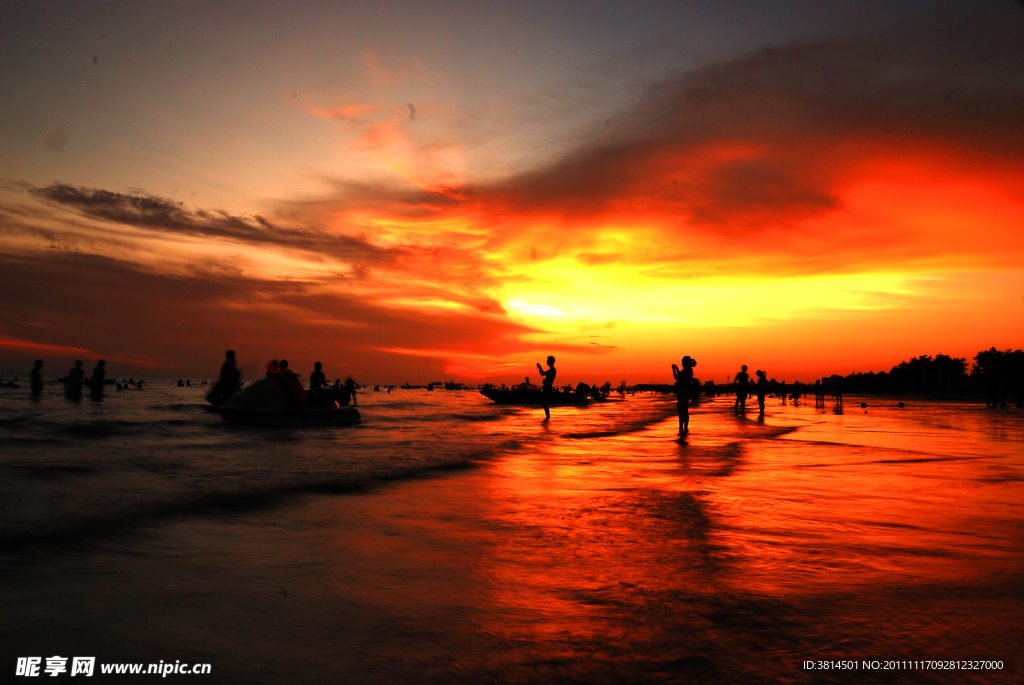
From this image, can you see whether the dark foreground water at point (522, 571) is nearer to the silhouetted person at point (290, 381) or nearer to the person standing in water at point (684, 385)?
the person standing in water at point (684, 385)

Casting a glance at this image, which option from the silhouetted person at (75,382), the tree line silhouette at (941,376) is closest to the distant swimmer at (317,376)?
the silhouetted person at (75,382)

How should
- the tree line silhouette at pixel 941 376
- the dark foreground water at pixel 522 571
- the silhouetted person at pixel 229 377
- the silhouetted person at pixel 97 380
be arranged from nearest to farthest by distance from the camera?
the dark foreground water at pixel 522 571
the silhouetted person at pixel 229 377
the silhouetted person at pixel 97 380
the tree line silhouette at pixel 941 376

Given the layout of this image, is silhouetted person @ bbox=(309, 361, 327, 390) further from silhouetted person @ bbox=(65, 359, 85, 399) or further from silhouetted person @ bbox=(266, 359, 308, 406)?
silhouetted person @ bbox=(65, 359, 85, 399)

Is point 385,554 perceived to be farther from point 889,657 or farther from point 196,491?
point 196,491

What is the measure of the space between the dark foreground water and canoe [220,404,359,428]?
8230 mm

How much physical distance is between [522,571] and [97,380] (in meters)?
40.6

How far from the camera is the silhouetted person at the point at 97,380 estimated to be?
35.1 metres

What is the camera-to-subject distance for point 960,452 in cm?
1305

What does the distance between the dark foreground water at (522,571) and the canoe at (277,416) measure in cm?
823

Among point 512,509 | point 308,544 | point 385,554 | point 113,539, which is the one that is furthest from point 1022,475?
point 113,539

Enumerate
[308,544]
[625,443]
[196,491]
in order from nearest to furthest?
[308,544] < [196,491] < [625,443]

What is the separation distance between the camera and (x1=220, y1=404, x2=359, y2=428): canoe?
1948 centimetres

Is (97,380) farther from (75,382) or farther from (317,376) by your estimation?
(317,376)

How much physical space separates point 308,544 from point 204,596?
1616mm
